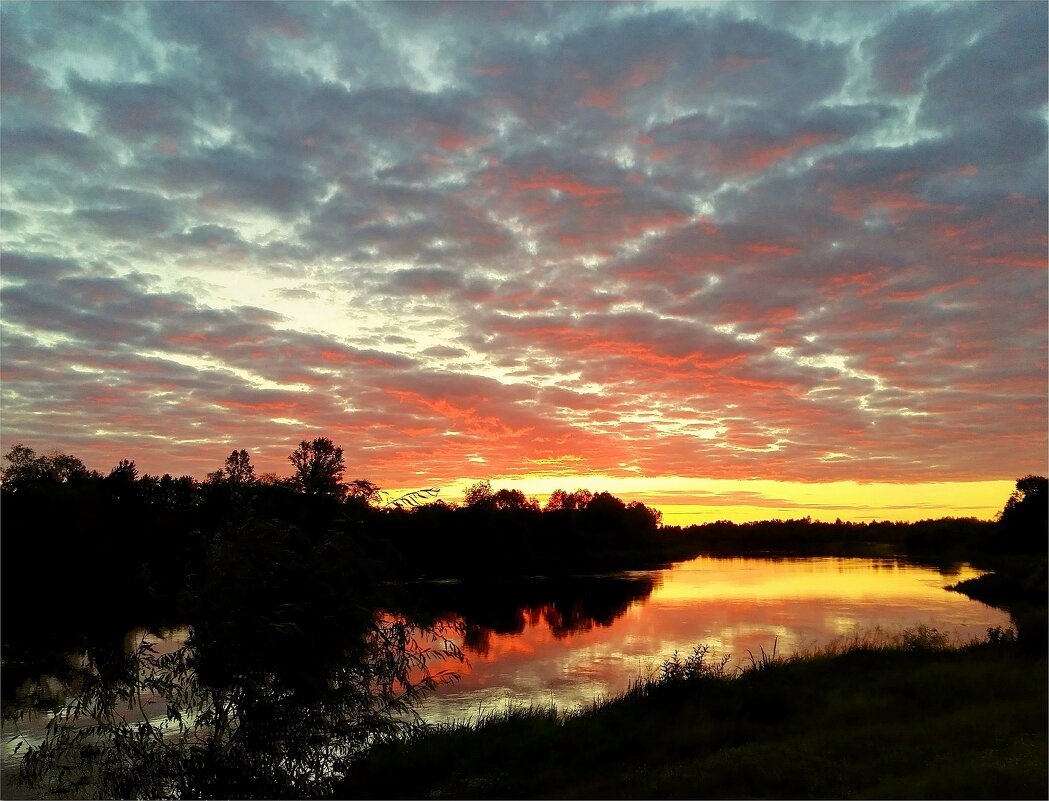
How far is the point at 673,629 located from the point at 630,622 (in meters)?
3.39

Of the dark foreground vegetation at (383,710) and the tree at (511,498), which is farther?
the tree at (511,498)

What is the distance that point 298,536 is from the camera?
1371 cm

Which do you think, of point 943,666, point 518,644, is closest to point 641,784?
point 943,666

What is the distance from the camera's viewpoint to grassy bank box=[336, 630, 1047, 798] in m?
10.9

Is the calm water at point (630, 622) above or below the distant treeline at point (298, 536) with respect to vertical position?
below

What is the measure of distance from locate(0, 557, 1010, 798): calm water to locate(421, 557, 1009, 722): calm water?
60 mm

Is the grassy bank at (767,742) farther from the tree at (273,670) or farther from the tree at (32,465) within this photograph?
the tree at (32,465)

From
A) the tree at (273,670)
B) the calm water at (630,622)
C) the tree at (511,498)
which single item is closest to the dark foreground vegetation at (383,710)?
the tree at (273,670)

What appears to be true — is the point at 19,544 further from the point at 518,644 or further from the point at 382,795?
the point at 382,795

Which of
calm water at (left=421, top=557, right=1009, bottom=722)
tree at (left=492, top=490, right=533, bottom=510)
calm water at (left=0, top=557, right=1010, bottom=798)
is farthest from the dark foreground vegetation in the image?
tree at (left=492, top=490, right=533, bottom=510)

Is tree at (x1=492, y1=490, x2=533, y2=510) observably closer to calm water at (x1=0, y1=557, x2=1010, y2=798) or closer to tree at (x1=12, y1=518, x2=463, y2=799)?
calm water at (x1=0, y1=557, x2=1010, y2=798)

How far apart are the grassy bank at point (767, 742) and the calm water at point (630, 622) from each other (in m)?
4.40

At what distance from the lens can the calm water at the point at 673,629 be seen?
80.6ft

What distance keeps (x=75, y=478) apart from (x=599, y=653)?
52.0 meters
